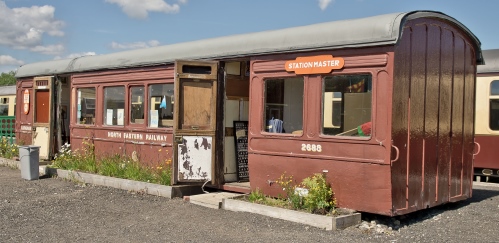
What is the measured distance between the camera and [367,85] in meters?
7.36

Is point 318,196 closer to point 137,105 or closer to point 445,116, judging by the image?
point 445,116

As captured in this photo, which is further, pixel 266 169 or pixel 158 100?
pixel 158 100

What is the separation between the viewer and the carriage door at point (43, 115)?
1401 centimetres

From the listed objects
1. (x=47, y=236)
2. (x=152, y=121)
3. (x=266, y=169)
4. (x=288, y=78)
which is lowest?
(x=47, y=236)

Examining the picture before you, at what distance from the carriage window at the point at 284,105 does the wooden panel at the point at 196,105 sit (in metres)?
1.41

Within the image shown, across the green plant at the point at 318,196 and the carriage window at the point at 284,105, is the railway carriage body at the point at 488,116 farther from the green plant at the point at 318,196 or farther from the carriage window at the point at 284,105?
the green plant at the point at 318,196

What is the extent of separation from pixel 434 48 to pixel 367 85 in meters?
1.62

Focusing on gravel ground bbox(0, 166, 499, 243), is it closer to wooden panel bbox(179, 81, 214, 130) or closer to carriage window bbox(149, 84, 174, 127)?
wooden panel bbox(179, 81, 214, 130)

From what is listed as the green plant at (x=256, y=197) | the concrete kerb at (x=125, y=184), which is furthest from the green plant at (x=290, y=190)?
the concrete kerb at (x=125, y=184)

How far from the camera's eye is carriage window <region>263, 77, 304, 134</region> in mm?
8273

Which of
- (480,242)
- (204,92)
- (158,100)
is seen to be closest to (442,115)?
(480,242)

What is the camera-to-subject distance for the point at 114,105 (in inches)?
476

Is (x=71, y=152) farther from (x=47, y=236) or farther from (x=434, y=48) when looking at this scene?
(x=434, y=48)

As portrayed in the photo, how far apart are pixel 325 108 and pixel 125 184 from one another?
14.9 ft
